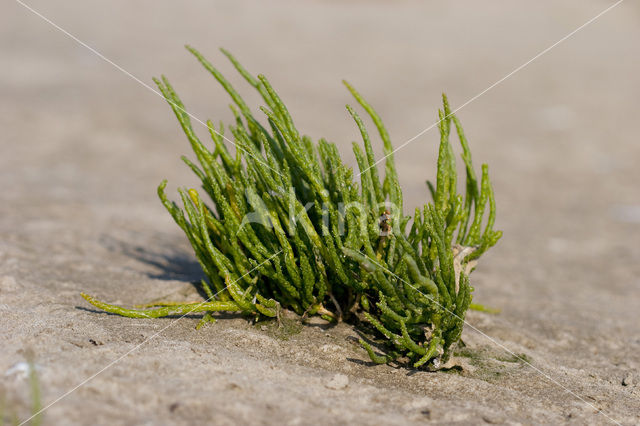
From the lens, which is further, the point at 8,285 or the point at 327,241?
the point at 8,285

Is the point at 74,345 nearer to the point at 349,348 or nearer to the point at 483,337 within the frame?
the point at 349,348

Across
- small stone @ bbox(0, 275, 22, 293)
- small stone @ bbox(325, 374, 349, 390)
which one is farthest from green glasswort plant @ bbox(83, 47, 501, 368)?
small stone @ bbox(0, 275, 22, 293)

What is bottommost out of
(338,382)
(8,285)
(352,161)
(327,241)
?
(338,382)

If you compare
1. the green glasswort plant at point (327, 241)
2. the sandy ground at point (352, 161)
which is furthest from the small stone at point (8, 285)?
the green glasswort plant at point (327, 241)

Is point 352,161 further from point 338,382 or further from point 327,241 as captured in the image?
point 338,382

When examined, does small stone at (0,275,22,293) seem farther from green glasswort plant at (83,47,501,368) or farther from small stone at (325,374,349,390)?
small stone at (325,374,349,390)

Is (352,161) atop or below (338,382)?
atop

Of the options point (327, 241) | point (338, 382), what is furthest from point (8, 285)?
point (338, 382)

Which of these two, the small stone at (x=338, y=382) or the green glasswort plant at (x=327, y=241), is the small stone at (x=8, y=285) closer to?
the green glasswort plant at (x=327, y=241)

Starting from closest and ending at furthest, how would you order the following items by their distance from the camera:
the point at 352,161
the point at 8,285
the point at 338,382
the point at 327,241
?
the point at 338,382
the point at 327,241
the point at 8,285
the point at 352,161
